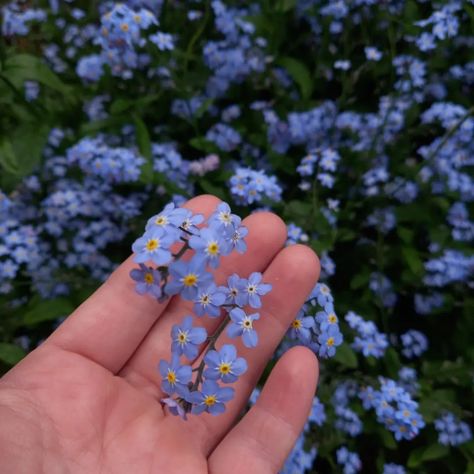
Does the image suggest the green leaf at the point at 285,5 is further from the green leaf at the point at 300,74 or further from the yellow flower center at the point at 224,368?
the yellow flower center at the point at 224,368

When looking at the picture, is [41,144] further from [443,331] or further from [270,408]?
[443,331]

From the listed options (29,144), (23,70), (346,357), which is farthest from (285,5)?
(346,357)

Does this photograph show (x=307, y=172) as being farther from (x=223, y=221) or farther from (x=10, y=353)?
(x=10, y=353)

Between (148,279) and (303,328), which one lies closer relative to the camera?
(148,279)

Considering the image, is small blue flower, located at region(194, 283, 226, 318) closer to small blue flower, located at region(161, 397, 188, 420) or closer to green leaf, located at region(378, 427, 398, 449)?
small blue flower, located at region(161, 397, 188, 420)

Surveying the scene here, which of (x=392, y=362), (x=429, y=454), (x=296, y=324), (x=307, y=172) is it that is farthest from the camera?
(x=307, y=172)

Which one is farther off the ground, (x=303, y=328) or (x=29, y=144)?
(x=303, y=328)
